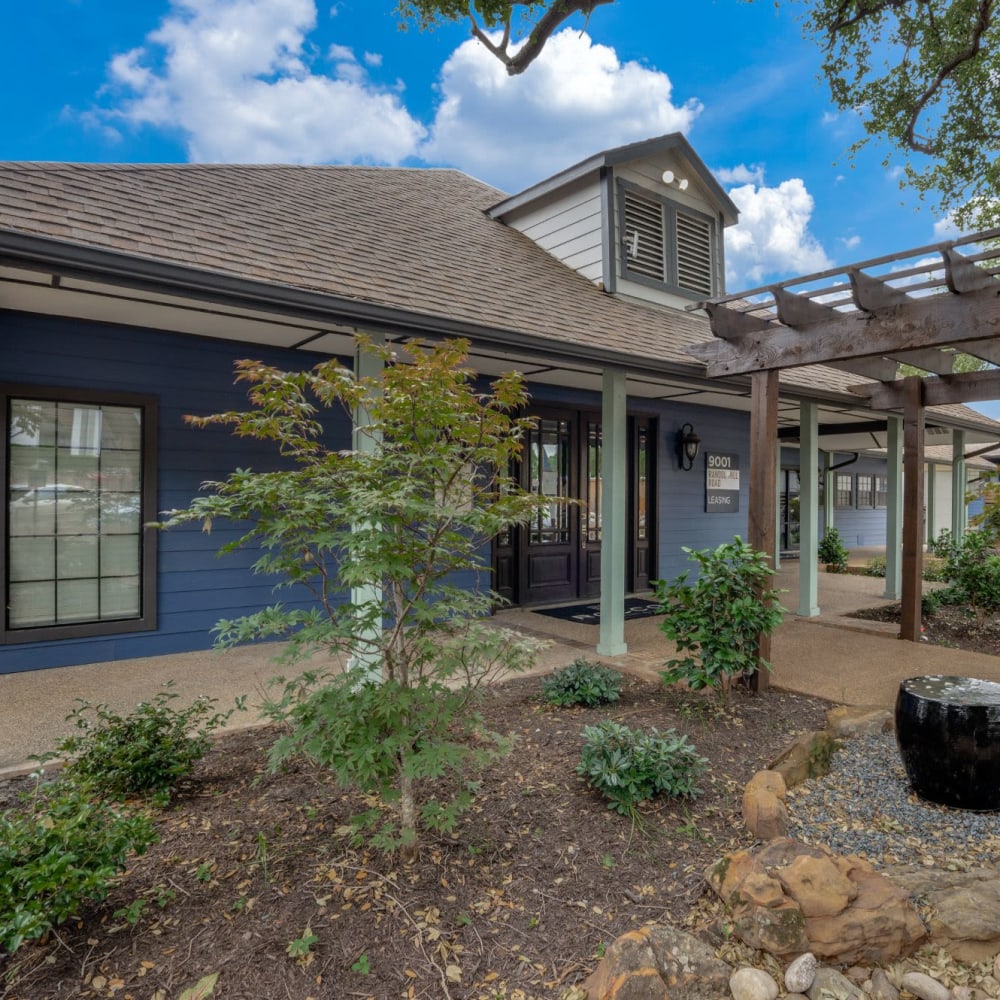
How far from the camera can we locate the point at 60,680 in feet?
14.3

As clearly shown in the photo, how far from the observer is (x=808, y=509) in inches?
285

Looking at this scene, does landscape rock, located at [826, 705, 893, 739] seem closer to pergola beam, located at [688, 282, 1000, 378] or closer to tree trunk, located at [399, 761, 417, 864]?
pergola beam, located at [688, 282, 1000, 378]

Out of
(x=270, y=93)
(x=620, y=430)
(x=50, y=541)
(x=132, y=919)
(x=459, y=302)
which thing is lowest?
(x=132, y=919)

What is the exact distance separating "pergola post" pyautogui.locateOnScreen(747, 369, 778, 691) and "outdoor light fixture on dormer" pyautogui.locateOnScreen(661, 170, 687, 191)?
4.29m

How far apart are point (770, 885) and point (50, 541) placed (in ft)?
16.3

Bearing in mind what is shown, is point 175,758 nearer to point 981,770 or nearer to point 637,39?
point 981,770

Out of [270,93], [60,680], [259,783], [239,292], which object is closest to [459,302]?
[239,292]

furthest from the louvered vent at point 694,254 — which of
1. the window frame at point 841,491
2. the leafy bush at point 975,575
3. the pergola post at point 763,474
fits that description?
the window frame at point 841,491

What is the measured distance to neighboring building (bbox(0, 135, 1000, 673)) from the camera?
384 centimetres

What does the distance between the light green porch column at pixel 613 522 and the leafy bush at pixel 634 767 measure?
2391 mm

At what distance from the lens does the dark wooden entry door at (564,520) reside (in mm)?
7195

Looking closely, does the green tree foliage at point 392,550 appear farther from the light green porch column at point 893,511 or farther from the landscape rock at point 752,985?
the light green porch column at point 893,511

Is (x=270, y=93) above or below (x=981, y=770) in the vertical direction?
above

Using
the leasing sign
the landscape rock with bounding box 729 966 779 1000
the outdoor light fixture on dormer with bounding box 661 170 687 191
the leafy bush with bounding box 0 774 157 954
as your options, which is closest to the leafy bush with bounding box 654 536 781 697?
the landscape rock with bounding box 729 966 779 1000
